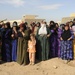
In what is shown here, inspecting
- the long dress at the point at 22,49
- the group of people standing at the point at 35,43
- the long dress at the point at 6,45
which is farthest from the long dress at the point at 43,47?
the long dress at the point at 6,45

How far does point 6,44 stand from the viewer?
29.7 feet

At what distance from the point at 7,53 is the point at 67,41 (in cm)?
230

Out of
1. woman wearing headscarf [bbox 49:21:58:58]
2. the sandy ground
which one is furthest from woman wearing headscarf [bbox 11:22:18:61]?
woman wearing headscarf [bbox 49:21:58:58]

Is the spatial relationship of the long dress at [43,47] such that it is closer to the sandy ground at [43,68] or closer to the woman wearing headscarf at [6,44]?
the sandy ground at [43,68]

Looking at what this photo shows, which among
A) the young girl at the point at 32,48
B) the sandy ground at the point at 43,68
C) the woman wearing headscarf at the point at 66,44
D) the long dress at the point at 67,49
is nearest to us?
the sandy ground at the point at 43,68

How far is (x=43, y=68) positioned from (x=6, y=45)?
1.69 meters

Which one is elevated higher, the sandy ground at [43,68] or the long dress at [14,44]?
the long dress at [14,44]

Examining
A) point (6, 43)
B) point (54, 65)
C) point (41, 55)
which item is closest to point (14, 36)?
point (6, 43)

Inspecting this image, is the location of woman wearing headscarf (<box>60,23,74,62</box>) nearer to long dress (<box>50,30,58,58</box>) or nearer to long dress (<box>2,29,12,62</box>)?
long dress (<box>50,30,58,58</box>)

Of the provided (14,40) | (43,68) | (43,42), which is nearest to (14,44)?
(14,40)

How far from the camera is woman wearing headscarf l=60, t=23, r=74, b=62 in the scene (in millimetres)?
8805

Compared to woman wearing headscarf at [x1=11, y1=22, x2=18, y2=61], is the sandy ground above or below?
below

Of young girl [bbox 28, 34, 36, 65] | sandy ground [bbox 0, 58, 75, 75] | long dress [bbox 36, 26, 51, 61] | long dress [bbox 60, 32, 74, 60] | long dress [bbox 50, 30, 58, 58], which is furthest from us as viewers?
long dress [bbox 50, 30, 58, 58]

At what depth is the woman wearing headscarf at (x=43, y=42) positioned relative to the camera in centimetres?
899
